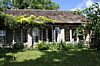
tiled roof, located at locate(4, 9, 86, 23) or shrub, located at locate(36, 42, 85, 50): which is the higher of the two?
tiled roof, located at locate(4, 9, 86, 23)

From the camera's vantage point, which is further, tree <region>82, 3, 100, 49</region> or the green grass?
tree <region>82, 3, 100, 49</region>

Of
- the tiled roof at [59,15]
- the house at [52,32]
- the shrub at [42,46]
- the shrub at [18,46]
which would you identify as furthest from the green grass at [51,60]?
the tiled roof at [59,15]

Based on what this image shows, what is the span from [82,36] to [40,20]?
577 cm

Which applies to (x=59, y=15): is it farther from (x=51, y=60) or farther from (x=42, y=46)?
(x=51, y=60)

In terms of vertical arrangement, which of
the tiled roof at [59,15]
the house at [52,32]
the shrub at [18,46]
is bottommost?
the shrub at [18,46]

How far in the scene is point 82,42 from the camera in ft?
100

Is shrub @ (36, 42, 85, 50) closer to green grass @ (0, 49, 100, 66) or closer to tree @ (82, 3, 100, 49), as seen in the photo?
tree @ (82, 3, 100, 49)

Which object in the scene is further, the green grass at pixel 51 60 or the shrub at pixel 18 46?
the shrub at pixel 18 46

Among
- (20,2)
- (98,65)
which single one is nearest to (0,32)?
(98,65)

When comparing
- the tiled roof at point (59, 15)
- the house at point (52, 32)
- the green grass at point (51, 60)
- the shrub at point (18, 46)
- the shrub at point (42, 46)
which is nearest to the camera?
the green grass at point (51, 60)

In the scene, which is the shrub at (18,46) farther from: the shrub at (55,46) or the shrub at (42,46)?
the shrub at (42,46)

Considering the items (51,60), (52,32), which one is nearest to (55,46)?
(52,32)

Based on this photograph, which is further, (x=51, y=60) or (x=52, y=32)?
(x=52, y=32)

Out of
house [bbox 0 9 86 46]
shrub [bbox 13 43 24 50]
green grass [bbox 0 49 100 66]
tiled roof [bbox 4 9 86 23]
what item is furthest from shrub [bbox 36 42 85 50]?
green grass [bbox 0 49 100 66]
